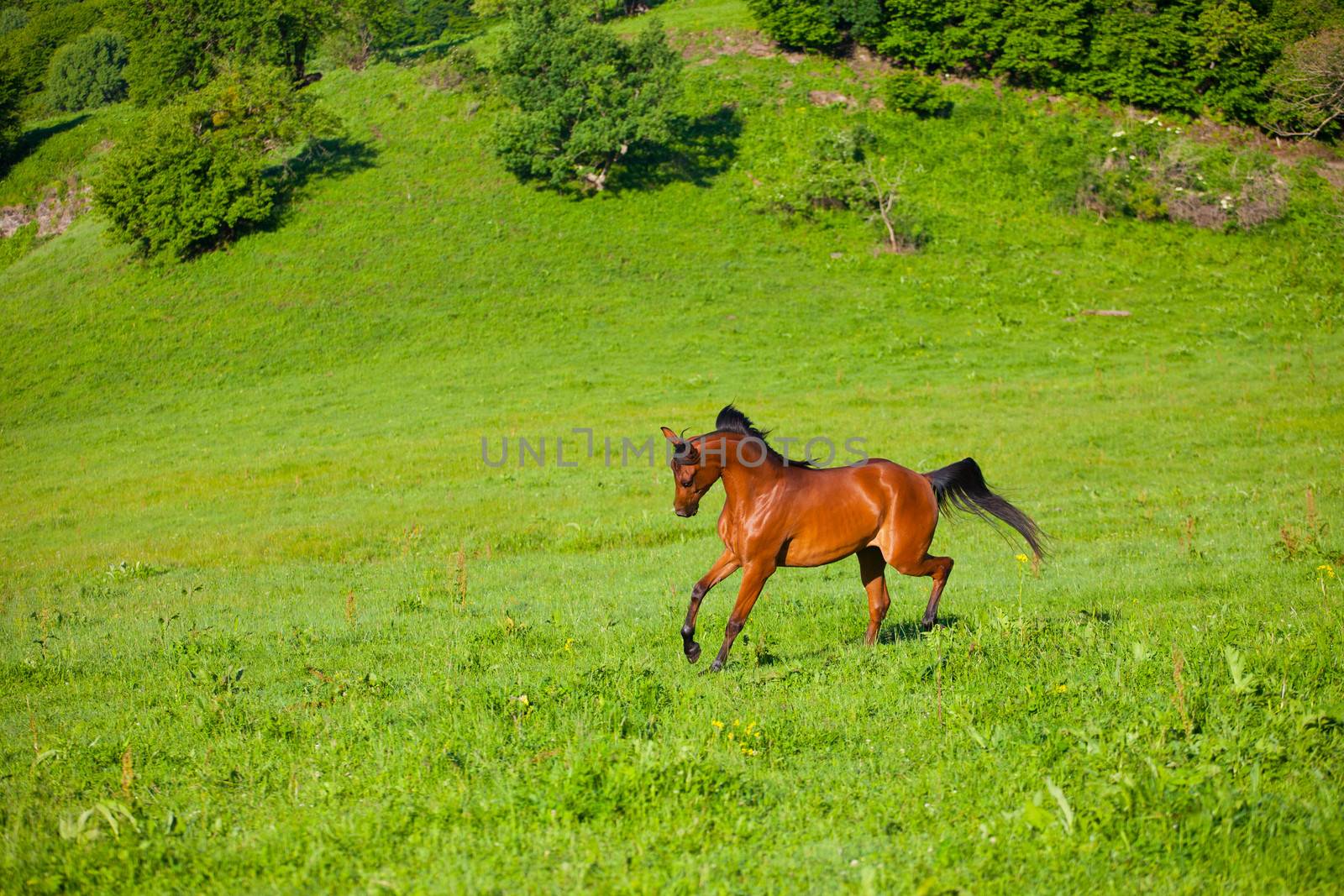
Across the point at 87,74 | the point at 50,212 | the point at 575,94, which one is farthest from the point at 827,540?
the point at 87,74

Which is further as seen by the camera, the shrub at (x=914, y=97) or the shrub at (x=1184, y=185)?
the shrub at (x=914, y=97)

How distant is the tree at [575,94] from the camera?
163ft

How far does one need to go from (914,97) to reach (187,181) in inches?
1539

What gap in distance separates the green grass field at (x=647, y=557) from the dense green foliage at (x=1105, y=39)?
540 centimetres

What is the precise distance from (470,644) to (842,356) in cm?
2917

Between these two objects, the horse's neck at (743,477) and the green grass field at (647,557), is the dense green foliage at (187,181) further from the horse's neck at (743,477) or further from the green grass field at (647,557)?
the horse's neck at (743,477)

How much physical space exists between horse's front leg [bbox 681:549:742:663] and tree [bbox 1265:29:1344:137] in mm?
56719

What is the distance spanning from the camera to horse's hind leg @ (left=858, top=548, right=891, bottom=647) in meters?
9.31

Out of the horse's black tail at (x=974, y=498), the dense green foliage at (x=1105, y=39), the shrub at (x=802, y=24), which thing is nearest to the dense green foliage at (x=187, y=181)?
the shrub at (x=802, y=24)

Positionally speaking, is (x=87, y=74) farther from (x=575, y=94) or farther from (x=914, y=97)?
(x=914, y=97)

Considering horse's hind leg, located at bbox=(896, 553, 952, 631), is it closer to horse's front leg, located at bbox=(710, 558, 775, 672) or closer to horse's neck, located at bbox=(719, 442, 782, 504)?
horse's front leg, located at bbox=(710, 558, 775, 672)

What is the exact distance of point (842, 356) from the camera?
37125 mm

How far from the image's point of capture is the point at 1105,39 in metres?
56.4

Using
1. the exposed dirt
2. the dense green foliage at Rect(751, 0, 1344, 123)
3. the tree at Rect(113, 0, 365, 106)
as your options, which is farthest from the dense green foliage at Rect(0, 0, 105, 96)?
the dense green foliage at Rect(751, 0, 1344, 123)
